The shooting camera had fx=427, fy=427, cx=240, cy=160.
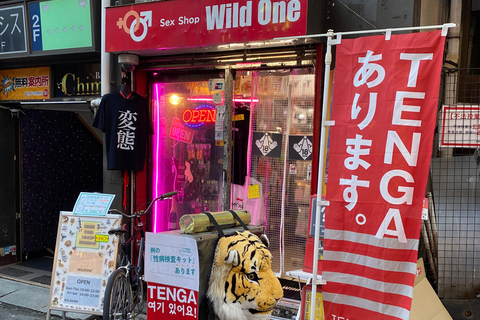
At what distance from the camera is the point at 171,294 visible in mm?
3486

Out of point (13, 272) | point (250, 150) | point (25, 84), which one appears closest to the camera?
point (250, 150)

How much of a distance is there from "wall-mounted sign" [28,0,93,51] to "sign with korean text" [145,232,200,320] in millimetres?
4339

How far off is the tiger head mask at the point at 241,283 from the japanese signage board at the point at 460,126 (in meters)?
3.16

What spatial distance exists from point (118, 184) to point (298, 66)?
10.8 ft

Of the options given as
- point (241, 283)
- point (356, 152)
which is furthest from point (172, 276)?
point (356, 152)

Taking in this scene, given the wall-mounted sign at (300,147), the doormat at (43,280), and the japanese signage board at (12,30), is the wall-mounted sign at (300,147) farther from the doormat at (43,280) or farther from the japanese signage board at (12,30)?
the japanese signage board at (12,30)

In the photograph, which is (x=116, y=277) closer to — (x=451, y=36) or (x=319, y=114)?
(x=319, y=114)

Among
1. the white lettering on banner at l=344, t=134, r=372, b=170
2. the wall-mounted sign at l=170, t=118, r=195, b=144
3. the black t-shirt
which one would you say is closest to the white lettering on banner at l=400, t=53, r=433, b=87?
the white lettering on banner at l=344, t=134, r=372, b=170

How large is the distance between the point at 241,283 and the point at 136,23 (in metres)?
4.15

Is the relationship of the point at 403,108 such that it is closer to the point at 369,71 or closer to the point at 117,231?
the point at 369,71

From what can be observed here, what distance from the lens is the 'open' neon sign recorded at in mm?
6449

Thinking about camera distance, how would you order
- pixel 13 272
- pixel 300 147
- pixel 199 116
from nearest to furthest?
1. pixel 300 147
2. pixel 199 116
3. pixel 13 272

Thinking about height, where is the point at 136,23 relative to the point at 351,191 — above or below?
above

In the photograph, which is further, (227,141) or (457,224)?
(227,141)
